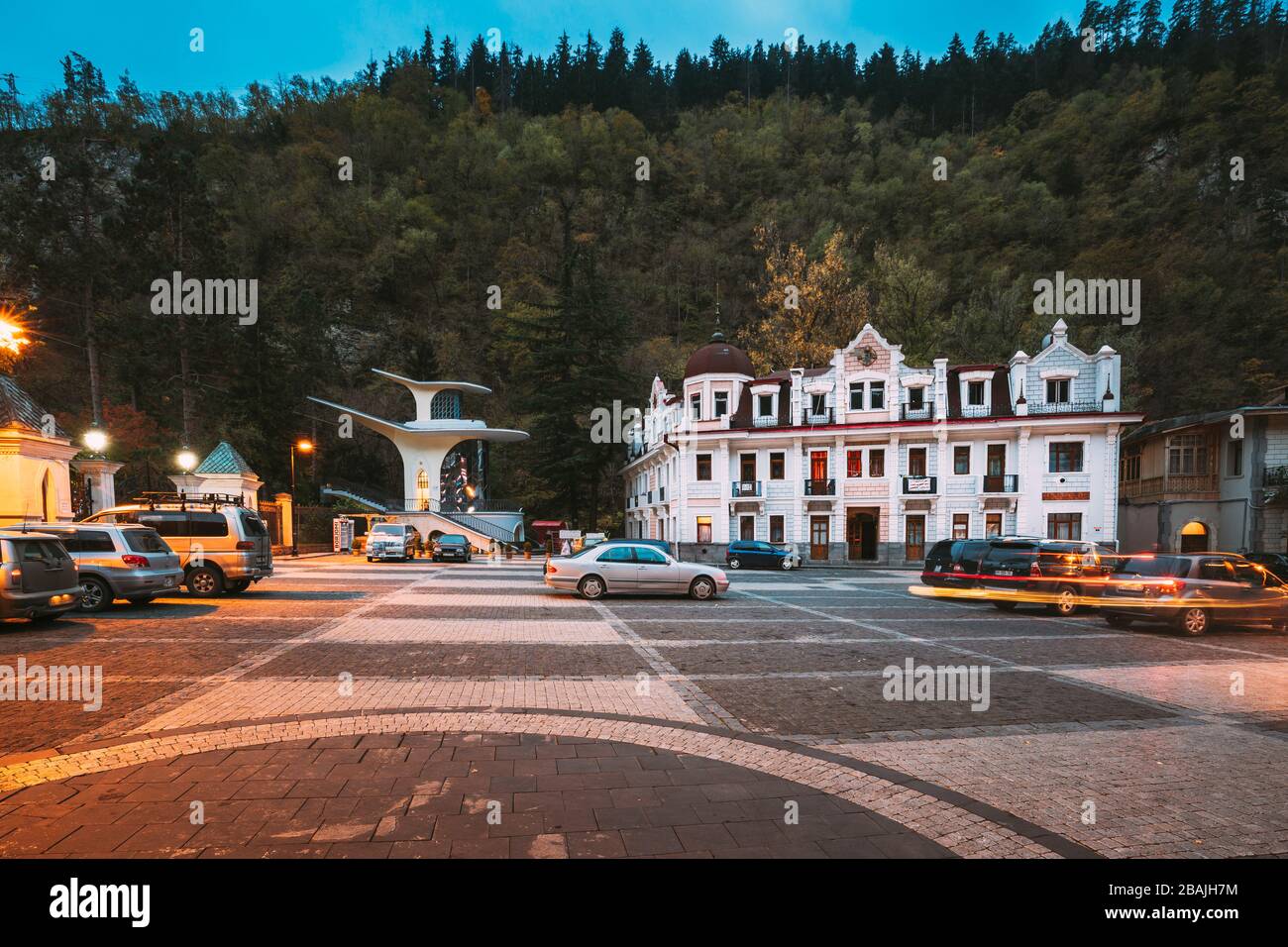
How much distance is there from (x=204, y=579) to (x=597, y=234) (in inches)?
2395

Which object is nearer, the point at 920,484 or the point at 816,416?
the point at 920,484

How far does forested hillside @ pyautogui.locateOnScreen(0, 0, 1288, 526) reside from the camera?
39719 mm

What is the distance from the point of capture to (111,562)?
492 inches

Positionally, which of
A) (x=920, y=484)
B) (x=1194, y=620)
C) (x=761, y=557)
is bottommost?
(x=761, y=557)

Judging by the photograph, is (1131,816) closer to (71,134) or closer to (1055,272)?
(1055,272)

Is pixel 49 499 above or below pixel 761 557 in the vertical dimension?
above

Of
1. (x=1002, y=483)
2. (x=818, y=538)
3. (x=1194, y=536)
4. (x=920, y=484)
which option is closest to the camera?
(x=1194, y=536)

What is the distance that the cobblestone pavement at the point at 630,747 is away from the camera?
3.59 m

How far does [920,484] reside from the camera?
34344mm

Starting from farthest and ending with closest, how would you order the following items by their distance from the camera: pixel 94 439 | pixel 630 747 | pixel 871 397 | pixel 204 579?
pixel 871 397 < pixel 94 439 < pixel 204 579 < pixel 630 747

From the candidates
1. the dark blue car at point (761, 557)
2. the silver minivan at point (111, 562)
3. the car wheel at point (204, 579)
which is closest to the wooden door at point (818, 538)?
the dark blue car at point (761, 557)

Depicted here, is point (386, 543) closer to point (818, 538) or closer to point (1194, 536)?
point (818, 538)

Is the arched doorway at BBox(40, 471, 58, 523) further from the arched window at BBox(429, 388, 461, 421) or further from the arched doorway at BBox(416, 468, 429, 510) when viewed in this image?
the arched window at BBox(429, 388, 461, 421)

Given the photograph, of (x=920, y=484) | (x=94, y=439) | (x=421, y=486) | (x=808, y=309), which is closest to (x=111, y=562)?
(x=94, y=439)
